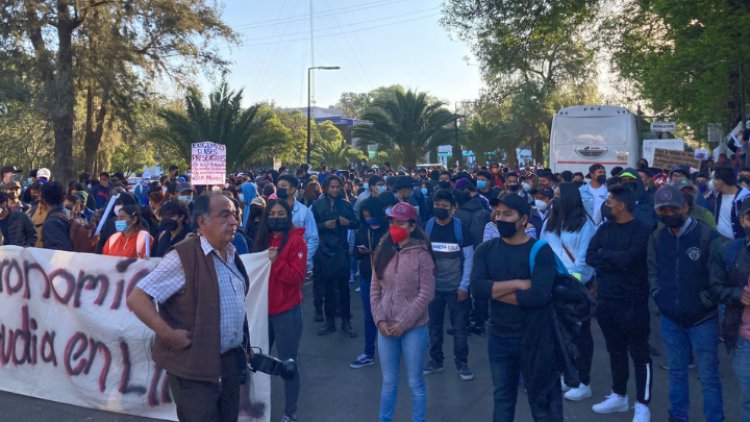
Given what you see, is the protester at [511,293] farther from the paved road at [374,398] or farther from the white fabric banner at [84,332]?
the white fabric banner at [84,332]

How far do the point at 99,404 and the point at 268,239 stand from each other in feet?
6.56

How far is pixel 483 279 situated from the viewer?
4238mm

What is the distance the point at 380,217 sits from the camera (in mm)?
7051

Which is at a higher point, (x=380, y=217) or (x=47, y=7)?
(x=47, y=7)

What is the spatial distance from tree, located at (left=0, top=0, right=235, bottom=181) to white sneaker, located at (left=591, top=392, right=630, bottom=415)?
2049 centimetres

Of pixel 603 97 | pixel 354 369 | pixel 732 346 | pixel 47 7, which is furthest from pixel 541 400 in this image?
pixel 603 97

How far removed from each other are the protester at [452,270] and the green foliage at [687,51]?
12823 millimetres

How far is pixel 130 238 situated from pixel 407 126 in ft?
86.4

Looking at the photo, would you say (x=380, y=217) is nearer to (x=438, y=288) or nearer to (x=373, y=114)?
(x=438, y=288)

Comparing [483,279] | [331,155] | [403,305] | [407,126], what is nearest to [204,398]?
[403,305]

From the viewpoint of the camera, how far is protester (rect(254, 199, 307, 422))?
17.1ft

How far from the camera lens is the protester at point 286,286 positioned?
523 cm

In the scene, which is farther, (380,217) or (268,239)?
(380,217)

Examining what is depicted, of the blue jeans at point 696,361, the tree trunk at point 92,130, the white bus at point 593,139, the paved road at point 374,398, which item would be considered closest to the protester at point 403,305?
the paved road at point 374,398
